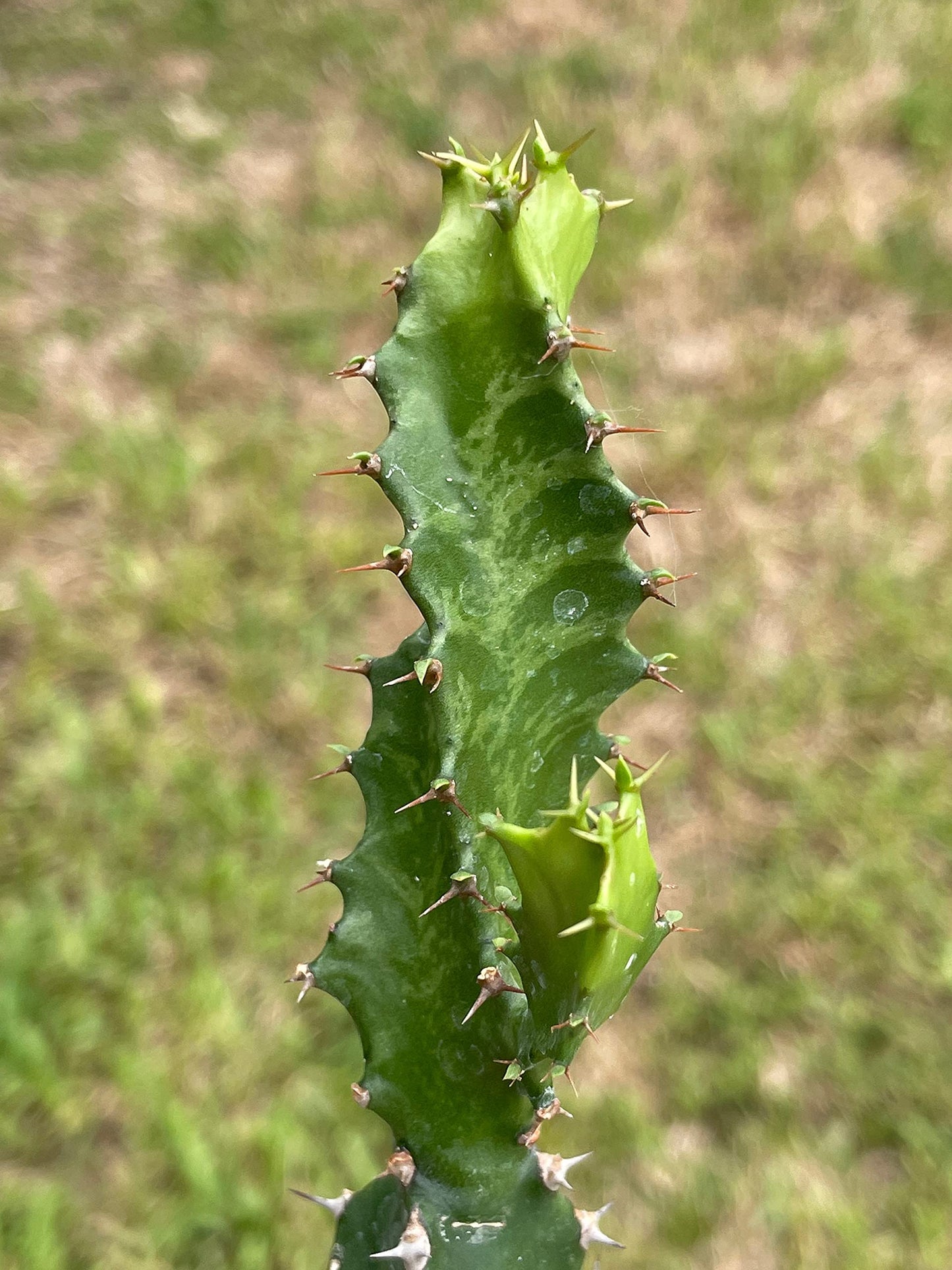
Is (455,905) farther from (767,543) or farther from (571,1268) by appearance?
(767,543)

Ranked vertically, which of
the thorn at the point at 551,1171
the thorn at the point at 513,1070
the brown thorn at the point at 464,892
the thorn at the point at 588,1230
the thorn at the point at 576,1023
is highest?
the brown thorn at the point at 464,892

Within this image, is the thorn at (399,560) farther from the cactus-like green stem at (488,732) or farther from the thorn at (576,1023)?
the thorn at (576,1023)

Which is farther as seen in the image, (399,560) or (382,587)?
(382,587)

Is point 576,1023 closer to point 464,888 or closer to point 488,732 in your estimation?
point 464,888

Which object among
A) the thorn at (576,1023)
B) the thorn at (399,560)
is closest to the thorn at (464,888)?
the thorn at (576,1023)

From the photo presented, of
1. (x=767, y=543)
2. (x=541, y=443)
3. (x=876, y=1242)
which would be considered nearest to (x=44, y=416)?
(x=767, y=543)

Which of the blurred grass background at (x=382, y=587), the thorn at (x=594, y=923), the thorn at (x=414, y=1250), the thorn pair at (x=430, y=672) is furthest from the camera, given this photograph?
the blurred grass background at (x=382, y=587)

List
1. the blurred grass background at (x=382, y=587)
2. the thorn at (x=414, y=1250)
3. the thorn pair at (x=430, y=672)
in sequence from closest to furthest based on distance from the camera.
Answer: the thorn pair at (x=430, y=672) → the thorn at (x=414, y=1250) → the blurred grass background at (x=382, y=587)

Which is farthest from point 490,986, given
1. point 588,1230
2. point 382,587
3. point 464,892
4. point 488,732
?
point 382,587
